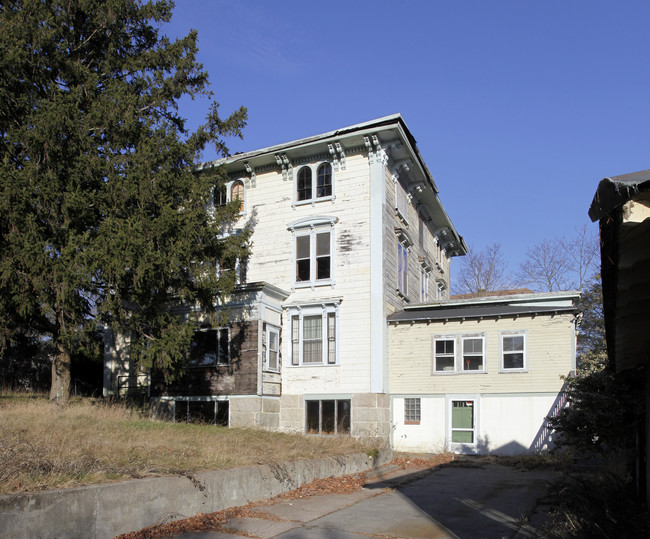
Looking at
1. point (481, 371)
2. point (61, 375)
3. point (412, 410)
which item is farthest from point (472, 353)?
point (61, 375)

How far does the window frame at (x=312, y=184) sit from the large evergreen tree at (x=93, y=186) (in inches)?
199

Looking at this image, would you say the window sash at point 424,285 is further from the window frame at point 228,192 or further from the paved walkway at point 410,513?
the paved walkway at point 410,513

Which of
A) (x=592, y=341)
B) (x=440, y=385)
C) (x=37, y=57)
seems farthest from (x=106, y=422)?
(x=592, y=341)

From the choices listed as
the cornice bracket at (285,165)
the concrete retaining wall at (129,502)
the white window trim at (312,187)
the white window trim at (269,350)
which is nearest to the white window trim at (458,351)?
the white window trim at (269,350)

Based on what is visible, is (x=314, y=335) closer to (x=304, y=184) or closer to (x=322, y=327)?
(x=322, y=327)

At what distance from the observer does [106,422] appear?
1385cm

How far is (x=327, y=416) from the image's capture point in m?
23.3

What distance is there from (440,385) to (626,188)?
20.8 meters

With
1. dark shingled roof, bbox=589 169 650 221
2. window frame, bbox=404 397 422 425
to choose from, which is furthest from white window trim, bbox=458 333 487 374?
dark shingled roof, bbox=589 169 650 221

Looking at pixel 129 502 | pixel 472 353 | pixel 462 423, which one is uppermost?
pixel 472 353

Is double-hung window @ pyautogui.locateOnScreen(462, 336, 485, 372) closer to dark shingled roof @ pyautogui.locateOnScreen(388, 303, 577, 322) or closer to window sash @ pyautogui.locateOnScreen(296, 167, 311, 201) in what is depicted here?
dark shingled roof @ pyautogui.locateOnScreen(388, 303, 577, 322)

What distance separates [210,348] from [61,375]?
22.1 ft

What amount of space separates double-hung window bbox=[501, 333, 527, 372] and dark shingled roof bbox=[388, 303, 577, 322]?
2.73 feet

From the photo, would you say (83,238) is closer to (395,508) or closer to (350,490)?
(350,490)
